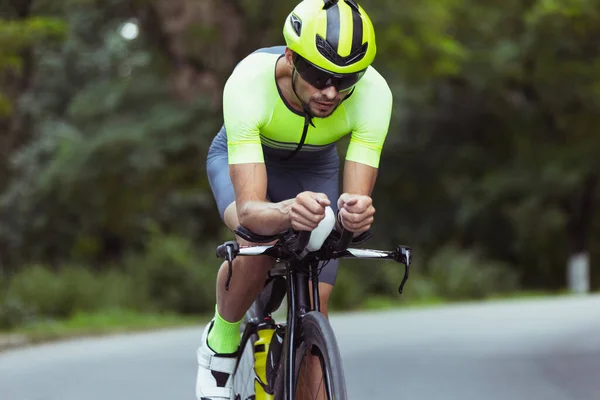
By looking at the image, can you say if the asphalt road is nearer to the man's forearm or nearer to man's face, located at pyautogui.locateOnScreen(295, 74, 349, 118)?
the man's forearm

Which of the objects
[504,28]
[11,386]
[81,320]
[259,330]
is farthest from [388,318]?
[504,28]

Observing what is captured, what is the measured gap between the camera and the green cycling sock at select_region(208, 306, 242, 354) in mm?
4898

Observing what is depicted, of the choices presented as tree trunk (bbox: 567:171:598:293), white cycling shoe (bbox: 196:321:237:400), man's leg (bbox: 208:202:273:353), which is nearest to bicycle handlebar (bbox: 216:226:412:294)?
man's leg (bbox: 208:202:273:353)

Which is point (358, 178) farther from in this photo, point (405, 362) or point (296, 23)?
point (405, 362)

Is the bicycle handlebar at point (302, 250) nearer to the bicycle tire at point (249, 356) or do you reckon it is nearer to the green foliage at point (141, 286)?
the bicycle tire at point (249, 356)

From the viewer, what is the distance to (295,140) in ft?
14.8

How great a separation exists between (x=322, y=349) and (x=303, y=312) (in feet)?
1.19

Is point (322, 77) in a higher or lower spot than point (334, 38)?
lower

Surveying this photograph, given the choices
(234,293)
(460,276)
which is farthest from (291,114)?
(460,276)

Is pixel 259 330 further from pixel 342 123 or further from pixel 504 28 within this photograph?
pixel 504 28

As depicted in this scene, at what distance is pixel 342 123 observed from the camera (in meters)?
4.45

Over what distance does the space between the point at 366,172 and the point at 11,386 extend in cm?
626

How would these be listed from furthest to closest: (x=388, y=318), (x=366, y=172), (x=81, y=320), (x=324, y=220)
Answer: (x=81, y=320)
(x=388, y=318)
(x=366, y=172)
(x=324, y=220)

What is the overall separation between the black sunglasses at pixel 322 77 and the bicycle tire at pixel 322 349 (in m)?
0.77
